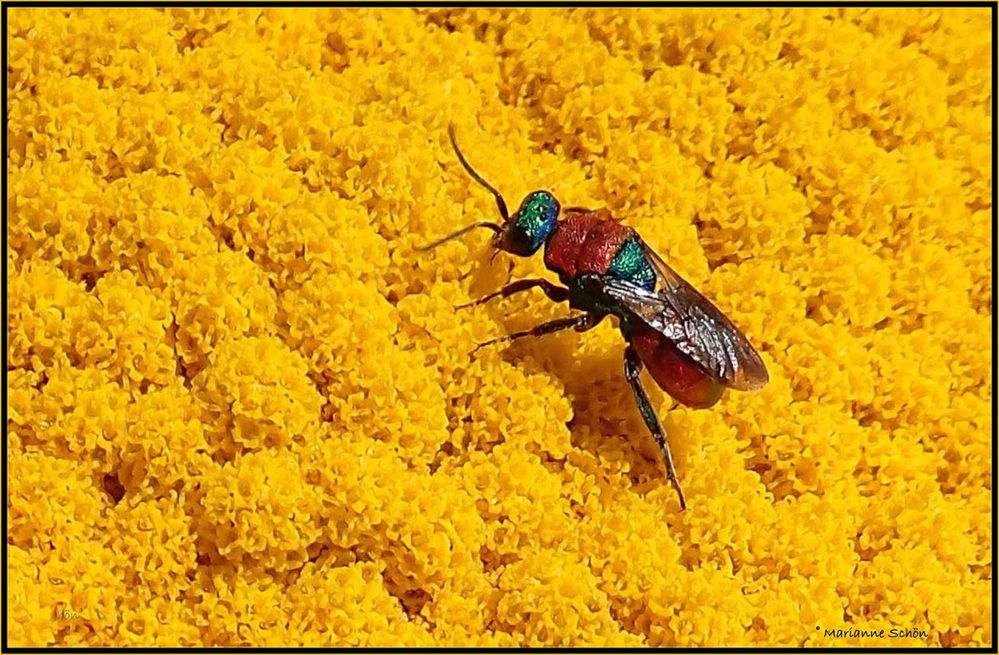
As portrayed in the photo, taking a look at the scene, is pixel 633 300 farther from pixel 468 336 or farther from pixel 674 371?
pixel 468 336

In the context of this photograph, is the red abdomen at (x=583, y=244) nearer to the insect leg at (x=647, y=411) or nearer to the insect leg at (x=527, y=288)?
the insect leg at (x=527, y=288)

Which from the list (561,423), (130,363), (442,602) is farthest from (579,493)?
(130,363)

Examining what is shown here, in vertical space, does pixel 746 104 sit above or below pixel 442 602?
above

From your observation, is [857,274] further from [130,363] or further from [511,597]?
[130,363]

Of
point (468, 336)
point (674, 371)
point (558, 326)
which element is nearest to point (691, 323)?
point (674, 371)

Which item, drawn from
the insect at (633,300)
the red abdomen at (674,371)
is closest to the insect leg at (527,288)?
the insect at (633,300)

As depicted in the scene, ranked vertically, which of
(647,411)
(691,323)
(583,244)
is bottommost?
(647,411)
